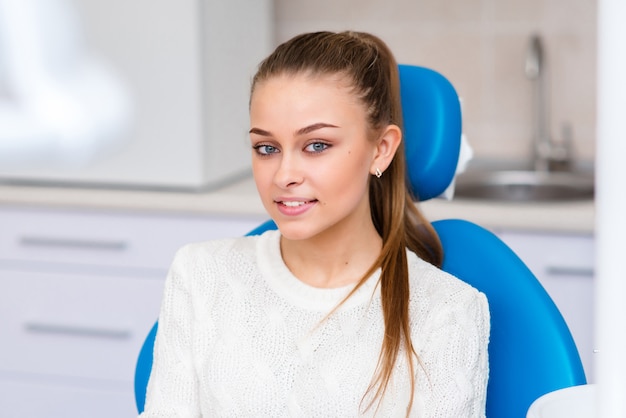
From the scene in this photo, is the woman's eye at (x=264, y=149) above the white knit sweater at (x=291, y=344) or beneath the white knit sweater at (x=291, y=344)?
above

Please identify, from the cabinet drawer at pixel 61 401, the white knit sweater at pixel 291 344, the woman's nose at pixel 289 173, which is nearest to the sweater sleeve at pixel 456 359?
the white knit sweater at pixel 291 344

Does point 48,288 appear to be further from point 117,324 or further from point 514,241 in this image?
point 514,241

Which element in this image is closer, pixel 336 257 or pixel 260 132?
pixel 260 132

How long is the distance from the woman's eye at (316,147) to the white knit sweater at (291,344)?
0.21m

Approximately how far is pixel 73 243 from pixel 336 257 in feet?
3.90

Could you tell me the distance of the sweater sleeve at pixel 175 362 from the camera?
1.34m

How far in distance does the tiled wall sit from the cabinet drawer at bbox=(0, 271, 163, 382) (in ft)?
3.03

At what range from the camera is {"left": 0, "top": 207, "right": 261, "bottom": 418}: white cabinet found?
2.36 metres

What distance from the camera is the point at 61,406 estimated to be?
97.3 inches

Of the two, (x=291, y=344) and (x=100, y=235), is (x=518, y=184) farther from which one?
(x=291, y=344)

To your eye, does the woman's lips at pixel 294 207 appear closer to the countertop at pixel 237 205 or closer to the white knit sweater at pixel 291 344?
the white knit sweater at pixel 291 344

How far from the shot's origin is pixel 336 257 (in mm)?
1375

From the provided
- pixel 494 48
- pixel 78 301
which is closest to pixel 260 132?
pixel 78 301

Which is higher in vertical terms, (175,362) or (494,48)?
(494,48)
